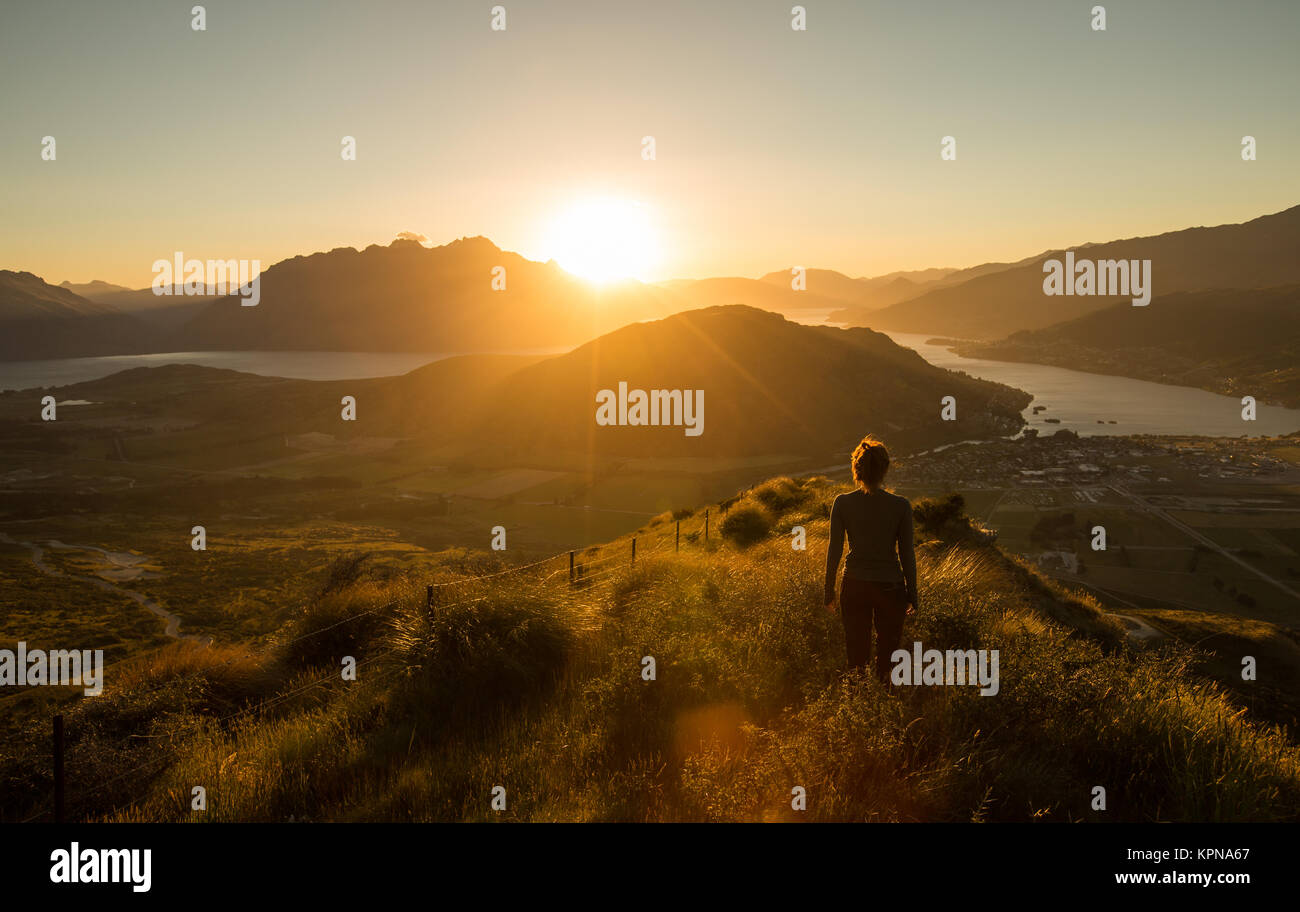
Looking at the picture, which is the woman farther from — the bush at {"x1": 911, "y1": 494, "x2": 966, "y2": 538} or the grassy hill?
the bush at {"x1": 911, "y1": 494, "x2": 966, "y2": 538}

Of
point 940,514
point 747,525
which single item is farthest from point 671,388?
point 940,514

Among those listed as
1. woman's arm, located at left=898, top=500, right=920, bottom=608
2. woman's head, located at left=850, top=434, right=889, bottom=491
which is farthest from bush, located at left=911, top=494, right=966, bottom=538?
woman's head, located at left=850, top=434, right=889, bottom=491

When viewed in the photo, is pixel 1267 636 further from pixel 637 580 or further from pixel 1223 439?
pixel 1223 439

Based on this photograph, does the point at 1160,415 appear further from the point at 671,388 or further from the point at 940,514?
the point at 940,514

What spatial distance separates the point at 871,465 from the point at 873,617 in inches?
56.3

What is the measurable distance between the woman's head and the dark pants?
35.2 inches

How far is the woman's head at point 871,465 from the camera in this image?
599 cm

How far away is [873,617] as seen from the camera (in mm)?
6195

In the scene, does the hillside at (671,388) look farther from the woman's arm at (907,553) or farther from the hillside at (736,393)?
the woman's arm at (907,553)

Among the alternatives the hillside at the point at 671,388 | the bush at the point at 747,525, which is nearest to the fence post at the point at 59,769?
the bush at the point at 747,525
